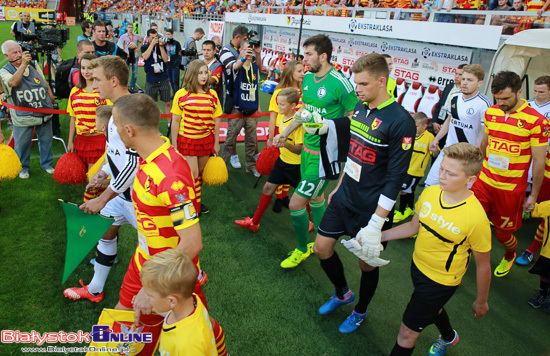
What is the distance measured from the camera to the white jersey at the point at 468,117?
434 centimetres

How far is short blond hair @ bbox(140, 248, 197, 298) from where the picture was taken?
181cm

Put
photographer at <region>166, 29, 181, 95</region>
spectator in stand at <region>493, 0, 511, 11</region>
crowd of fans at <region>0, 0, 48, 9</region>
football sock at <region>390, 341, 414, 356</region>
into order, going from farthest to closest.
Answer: crowd of fans at <region>0, 0, 48, 9</region>, photographer at <region>166, 29, 181, 95</region>, spectator in stand at <region>493, 0, 511, 11</region>, football sock at <region>390, 341, 414, 356</region>

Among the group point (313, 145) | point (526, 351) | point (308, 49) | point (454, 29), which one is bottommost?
point (526, 351)

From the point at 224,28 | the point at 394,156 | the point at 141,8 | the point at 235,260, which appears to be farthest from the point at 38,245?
the point at 141,8

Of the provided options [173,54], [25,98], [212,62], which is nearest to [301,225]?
[212,62]

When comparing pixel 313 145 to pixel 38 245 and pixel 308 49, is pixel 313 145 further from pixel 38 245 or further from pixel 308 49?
pixel 38 245

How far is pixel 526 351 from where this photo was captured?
324cm

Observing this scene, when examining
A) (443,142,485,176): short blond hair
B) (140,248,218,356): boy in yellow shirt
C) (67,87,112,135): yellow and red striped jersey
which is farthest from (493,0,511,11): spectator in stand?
(140,248,218,356): boy in yellow shirt

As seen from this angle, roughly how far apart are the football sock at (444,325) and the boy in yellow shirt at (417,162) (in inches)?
95.3

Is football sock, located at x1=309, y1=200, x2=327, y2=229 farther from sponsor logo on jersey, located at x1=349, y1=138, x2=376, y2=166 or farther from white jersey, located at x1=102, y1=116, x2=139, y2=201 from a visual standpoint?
white jersey, located at x1=102, y1=116, x2=139, y2=201

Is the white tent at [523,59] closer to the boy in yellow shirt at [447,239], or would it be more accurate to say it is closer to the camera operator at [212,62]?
the camera operator at [212,62]

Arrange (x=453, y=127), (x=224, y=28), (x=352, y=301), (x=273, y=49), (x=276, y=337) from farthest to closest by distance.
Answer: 1. (x=224, y=28)
2. (x=273, y=49)
3. (x=453, y=127)
4. (x=352, y=301)
5. (x=276, y=337)

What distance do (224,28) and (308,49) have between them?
59.9ft

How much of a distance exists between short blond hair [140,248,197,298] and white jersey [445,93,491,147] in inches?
149
